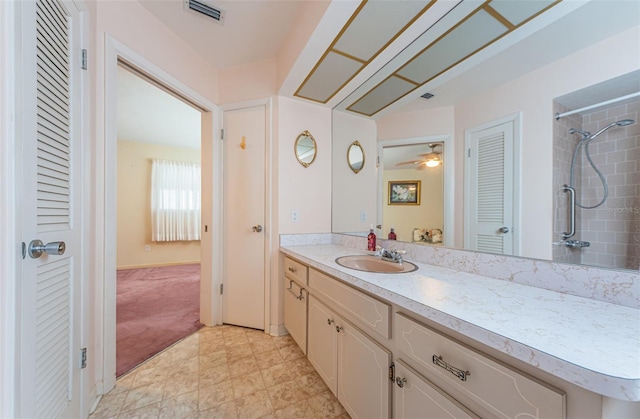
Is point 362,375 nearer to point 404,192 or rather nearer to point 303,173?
point 404,192

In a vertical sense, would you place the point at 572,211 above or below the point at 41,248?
above

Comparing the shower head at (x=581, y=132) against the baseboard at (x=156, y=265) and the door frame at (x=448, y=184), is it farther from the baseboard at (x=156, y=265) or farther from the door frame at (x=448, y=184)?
the baseboard at (x=156, y=265)

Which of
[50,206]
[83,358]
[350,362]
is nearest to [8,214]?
[50,206]

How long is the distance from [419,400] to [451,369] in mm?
216

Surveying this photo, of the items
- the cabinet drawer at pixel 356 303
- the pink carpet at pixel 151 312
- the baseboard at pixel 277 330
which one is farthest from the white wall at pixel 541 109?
the pink carpet at pixel 151 312

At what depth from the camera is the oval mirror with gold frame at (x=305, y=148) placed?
2273 mm

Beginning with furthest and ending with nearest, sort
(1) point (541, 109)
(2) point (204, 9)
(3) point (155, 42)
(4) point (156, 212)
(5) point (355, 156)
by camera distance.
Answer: (4) point (156, 212), (5) point (355, 156), (3) point (155, 42), (2) point (204, 9), (1) point (541, 109)

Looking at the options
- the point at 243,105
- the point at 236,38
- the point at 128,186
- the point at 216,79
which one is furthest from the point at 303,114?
the point at 128,186

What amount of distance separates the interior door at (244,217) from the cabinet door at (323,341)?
32.0 inches

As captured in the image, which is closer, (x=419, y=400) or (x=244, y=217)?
(x=419, y=400)

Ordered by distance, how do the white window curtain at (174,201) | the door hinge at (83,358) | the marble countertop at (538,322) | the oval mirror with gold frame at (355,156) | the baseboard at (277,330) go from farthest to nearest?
the white window curtain at (174,201) < the baseboard at (277,330) < the oval mirror with gold frame at (355,156) < the door hinge at (83,358) < the marble countertop at (538,322)

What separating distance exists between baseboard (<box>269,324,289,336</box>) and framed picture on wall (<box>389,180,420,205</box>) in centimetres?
149

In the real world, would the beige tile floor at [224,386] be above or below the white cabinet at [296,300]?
below

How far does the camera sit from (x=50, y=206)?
102cm
